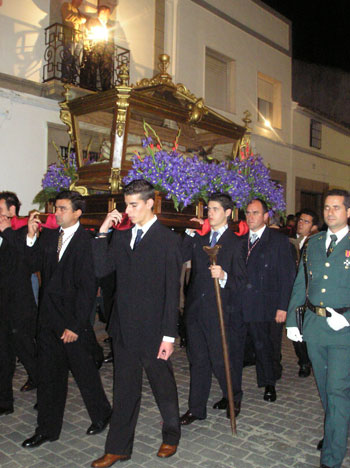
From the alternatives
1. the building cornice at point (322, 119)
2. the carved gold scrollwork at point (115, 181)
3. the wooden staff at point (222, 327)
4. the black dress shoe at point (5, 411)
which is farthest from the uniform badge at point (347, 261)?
the building cornice at point (322, 119)

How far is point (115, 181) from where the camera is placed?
5.01m

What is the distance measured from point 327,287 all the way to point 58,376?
6.68ft

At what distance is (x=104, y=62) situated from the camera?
10.3m

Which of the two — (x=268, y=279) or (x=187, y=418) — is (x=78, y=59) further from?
(x=187, y=418)

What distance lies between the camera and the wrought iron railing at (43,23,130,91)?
963 centimetres

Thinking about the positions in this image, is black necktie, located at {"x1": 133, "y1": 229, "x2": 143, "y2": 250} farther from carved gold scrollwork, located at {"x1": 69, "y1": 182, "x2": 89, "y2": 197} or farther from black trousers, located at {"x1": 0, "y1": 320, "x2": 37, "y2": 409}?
carved gold scrollwork, located at {"x1": 69, "y1": 182, "x2": 89, "y2": 197}


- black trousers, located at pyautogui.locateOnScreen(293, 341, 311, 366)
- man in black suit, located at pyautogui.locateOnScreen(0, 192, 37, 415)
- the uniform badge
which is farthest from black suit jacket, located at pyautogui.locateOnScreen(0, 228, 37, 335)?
black trousers, located at pyautogui.locateOnScreen(293, 341, 311, 366)

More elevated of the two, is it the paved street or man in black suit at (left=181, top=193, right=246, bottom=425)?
man in black suit at (left=181, top=193, right=246, bottom=425)

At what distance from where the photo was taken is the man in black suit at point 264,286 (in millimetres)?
4786

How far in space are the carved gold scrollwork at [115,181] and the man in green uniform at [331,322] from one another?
7.43ft

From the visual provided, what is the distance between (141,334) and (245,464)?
112 centimetres

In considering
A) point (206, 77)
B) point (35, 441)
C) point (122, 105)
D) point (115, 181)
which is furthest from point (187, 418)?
point (206, 77)

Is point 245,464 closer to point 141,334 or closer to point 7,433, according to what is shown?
point 141,334

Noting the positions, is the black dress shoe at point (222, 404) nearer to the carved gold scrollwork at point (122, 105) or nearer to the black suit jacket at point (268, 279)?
the black suit jacket at point (268, 279)
